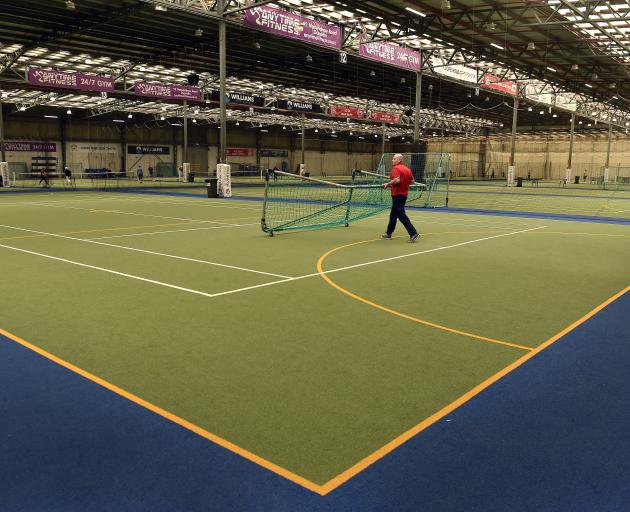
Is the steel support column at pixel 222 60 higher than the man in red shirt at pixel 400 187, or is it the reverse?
the steel support column at pixel 222 60

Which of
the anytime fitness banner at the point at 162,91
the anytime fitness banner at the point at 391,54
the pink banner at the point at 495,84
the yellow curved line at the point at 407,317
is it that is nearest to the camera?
the yellow curved line at the point at 407,317

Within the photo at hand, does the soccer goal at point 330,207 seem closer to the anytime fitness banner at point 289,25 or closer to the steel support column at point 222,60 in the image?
the steel support column at point 222,60

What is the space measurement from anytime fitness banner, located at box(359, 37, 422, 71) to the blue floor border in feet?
84.5

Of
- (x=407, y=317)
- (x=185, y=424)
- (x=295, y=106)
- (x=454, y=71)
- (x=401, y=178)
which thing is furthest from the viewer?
(x=295, y=106)

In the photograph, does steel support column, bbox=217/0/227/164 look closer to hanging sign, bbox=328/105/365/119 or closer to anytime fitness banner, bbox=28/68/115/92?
anytime fitness banner, bbox=28/68/115/92

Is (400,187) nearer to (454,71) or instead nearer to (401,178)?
(401,178)

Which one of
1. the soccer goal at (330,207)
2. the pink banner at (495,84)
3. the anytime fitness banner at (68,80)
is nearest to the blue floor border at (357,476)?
the soccer goal at (330,207)

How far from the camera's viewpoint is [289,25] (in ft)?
78.9

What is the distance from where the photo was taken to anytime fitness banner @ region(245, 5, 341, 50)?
23.3 metres

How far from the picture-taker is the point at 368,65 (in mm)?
37969

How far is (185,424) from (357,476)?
4.48 feet

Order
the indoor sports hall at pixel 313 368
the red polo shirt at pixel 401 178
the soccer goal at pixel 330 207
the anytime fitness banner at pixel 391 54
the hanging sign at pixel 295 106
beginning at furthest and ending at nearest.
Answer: the hanging sign at pixel 295 106
the anytime fitness banner at pixel 391 54
the soccer goal at pixel 330 207
the red polo shirt at pixel 401 178
the indoor sports hall at pixel 313 368

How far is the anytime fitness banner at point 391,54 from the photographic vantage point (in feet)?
92.2

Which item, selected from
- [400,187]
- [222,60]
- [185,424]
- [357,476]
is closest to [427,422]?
[357,476]
